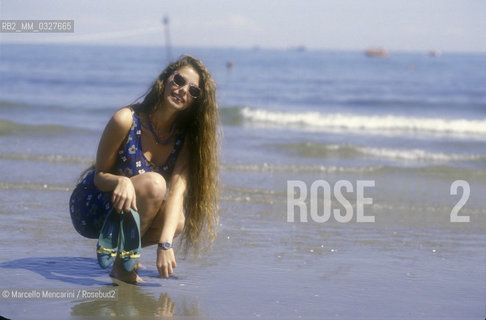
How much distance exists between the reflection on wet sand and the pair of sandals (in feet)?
0.68

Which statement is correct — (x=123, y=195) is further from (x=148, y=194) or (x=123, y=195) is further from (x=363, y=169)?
(x=363, y=169)

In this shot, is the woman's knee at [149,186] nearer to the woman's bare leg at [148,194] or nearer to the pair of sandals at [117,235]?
the woman's bare leg at [148,194]

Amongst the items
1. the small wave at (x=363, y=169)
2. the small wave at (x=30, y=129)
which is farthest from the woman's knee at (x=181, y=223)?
the small wave at (x=30, y=129)

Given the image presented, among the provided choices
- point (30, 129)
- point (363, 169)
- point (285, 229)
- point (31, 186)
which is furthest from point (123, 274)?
point (30, 129)

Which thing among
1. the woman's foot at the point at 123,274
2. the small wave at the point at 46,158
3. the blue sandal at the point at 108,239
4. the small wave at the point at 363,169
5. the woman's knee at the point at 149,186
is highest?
the small wave at the point at 46,158

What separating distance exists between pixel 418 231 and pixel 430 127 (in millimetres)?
9343

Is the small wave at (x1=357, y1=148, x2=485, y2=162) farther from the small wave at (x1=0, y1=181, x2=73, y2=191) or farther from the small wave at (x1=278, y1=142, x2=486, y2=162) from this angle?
the small wave at (x1=0, y1=181, x2=73, y2=191)

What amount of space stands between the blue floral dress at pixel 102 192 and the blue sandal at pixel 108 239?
89mm

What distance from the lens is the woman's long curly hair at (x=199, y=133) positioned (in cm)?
381

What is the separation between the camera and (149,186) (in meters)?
3.66

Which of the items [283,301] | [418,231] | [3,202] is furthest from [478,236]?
[3,202]

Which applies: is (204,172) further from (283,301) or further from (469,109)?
(469,109)

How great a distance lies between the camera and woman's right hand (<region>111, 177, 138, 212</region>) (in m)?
3.49

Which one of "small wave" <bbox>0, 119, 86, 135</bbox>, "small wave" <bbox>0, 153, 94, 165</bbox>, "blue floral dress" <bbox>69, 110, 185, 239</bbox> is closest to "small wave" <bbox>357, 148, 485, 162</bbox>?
"small wave" <bbox>0, 153, 94, 165</bbox>
